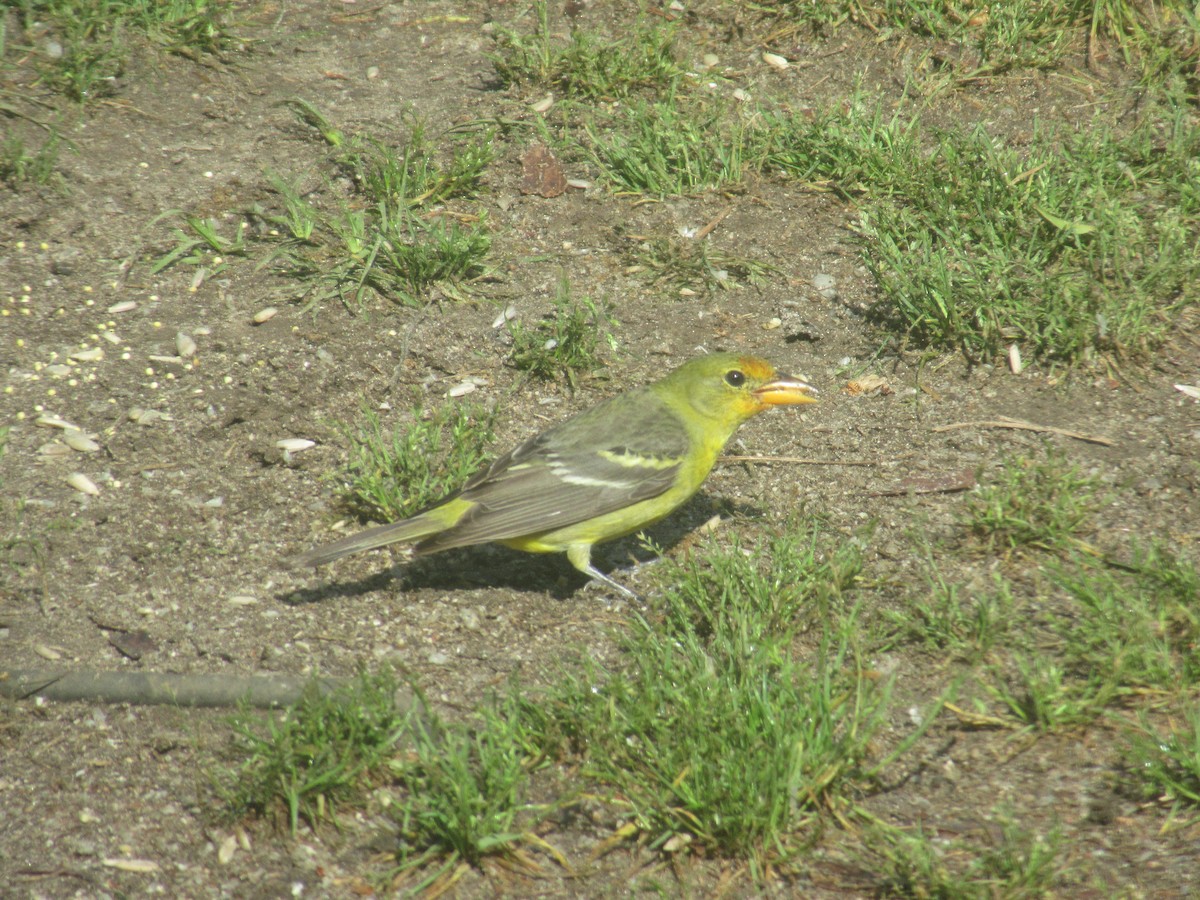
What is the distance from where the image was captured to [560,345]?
548cm

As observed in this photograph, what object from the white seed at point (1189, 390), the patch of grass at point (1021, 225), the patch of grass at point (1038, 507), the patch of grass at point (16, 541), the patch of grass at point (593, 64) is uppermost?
the patch of grass at point (593, 64)

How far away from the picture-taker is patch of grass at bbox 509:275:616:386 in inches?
215

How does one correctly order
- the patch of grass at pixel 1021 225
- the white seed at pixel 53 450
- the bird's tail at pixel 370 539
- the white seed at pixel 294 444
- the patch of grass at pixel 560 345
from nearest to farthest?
the bird's tail at pixel 370 539, the white seed at pixel 53 450, the white seed at pixel 294 444, the patch of grass at pixel 1021 225, the patch of grass at pixel 560 345

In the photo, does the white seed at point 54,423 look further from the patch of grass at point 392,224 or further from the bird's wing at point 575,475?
the bird's wing at point 575,475

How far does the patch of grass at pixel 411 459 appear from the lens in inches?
186

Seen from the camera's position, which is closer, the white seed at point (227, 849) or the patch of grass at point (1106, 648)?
the white seed at point (227, 849)

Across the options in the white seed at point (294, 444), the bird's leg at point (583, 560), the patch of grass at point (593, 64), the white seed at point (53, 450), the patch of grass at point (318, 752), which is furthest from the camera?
the patch of grass at point (593, 64)

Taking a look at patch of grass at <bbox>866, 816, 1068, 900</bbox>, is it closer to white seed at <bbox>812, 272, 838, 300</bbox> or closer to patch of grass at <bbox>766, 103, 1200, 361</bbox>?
patch of grass at <bbox>766, 103, 1200, 361</bbox>

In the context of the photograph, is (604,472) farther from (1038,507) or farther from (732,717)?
(1038,507)

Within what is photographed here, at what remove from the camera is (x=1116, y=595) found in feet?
13.1

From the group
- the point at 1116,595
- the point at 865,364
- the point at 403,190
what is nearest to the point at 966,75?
the point at 865,364

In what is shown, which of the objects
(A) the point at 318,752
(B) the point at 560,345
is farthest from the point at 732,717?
(B) the point at 560,345

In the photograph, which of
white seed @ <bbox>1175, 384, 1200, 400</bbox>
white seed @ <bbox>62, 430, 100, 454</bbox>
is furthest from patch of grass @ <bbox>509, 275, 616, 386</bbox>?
white seed @ <bbox>1175, 384, 1200, 400</bbox>

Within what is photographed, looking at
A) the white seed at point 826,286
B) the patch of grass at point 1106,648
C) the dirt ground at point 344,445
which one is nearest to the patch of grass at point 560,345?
the dirt ground at point 344,445
